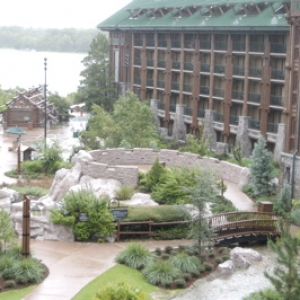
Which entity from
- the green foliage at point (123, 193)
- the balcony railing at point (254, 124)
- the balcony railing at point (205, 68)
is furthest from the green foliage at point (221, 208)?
the balcony railing at point (205, 68)

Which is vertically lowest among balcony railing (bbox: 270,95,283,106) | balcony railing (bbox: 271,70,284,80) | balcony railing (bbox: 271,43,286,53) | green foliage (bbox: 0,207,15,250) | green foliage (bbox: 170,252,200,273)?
green foliage (bbox: 170,252,200,273)

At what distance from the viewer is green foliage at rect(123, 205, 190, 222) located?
A: 131 ft

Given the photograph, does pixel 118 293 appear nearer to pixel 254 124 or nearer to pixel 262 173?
pixel 262 173

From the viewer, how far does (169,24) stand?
80.9m

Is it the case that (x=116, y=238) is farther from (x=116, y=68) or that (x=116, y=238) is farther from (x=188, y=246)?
(x=116, y=68)

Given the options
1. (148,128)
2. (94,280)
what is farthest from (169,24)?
(94,280)

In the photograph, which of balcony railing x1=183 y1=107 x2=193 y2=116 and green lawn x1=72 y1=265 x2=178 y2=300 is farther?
balcony railing x1=183 y1=107 x2=193 y2=116

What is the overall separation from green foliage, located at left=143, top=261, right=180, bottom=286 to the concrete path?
7.07 feet

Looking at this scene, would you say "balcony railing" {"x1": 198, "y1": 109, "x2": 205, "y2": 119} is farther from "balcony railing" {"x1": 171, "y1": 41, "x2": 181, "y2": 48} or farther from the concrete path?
the concrete path

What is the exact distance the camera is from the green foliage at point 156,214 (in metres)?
40.0

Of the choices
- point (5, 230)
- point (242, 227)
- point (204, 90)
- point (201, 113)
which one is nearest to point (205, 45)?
point (204, 90)

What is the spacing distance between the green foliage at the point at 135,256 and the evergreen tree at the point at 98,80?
58.4m

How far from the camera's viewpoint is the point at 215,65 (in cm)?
7569

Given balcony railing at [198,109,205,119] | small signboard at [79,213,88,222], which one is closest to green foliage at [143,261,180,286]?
small signboard at [79,213,88,222]
